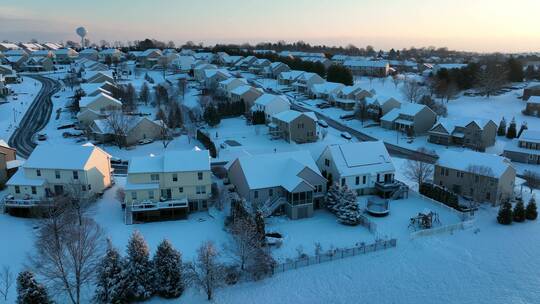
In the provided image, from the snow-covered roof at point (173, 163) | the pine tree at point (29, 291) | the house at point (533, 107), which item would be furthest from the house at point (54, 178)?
the house at point (533, 107)

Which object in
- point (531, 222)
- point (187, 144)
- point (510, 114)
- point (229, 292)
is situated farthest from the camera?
point (510, 114)

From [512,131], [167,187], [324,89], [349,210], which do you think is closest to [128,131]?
[167,187]

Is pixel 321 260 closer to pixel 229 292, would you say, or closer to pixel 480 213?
pixel 229 292

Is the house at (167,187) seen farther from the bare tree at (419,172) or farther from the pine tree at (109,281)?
the bare tree at (419,172)

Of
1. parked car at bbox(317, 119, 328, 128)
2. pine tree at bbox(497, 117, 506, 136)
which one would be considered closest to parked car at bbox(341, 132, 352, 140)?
parked car at bbox(317, 119, 328, 128)

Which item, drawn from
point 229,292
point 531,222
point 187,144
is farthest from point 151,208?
point 531,222

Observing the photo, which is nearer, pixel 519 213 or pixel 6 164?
pixel 519 213

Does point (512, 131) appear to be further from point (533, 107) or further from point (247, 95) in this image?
point (247, 95)
